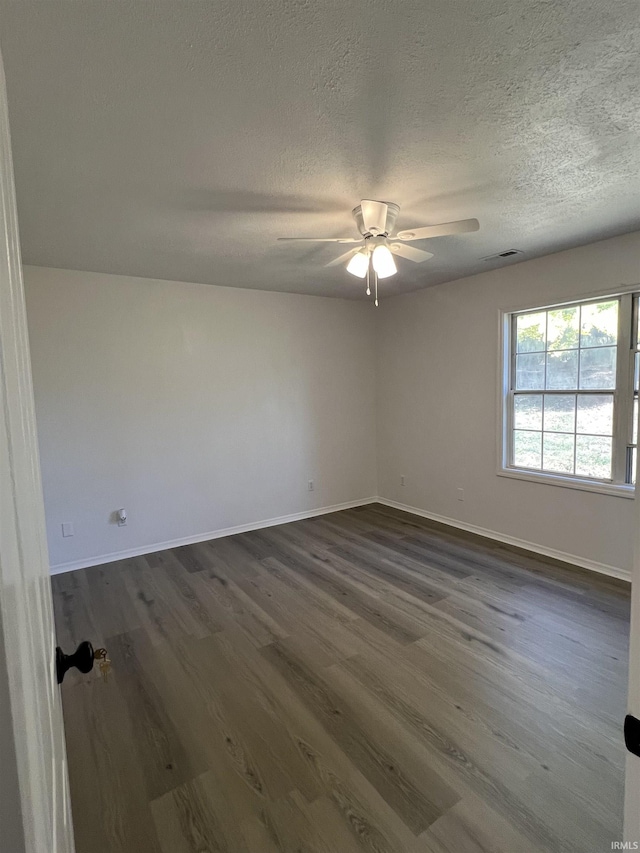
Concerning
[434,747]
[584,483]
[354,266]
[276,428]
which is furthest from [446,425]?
[434,747]

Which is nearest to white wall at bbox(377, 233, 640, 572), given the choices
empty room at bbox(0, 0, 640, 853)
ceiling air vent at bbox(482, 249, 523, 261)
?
empty room at bbox(0, 0, 640, 853)

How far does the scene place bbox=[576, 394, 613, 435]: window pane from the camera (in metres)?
3.35

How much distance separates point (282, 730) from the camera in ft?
6.27

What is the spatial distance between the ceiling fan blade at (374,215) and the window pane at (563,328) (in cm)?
206

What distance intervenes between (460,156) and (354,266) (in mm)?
817

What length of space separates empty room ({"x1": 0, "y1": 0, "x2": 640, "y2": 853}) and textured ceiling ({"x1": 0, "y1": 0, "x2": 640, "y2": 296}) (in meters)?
0.01

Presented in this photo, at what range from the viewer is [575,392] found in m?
3.54

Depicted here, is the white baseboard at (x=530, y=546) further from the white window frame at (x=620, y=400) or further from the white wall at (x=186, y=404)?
the white wall at (x=186, y=404)

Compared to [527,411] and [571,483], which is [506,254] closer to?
[527,411]

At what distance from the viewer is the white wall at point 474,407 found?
3332mm

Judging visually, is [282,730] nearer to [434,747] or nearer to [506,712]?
[434,747]

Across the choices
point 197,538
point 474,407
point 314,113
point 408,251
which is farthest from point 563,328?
point 197,538

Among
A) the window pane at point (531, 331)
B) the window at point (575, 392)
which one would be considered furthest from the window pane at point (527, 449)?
the window pane at point (531, 331)

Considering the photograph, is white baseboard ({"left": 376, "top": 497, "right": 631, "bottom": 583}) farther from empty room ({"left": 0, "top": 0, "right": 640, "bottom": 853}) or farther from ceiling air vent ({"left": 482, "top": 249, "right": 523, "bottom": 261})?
ceiling air vent ({"left": 482, "top": 249, "right": 523, "bottom": 261})
